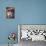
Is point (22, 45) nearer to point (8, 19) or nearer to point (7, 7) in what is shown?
point (8, 19)

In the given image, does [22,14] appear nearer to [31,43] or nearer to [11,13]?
[11,13]

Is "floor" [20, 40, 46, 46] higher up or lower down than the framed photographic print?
lower down

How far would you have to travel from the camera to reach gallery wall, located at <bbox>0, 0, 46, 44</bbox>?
398 centimetres

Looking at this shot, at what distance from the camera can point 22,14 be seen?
13.1 feet

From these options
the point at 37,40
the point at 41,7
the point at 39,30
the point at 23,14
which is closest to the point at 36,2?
the point at 41,7

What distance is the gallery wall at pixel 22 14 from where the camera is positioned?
157 inches

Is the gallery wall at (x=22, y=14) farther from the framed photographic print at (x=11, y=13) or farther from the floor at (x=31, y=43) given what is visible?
the floor at (x=31, y=43)

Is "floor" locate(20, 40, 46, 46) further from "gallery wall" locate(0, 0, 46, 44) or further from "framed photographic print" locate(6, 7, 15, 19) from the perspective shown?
"framed photographic print" locate(6, 7, 15, 19)

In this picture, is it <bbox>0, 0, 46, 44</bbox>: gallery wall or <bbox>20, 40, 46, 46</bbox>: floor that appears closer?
<bbox>20, 40, 46, 46</bbox>: floor

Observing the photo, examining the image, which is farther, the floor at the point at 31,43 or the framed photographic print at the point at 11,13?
the framed photographic print at the point at 11,13

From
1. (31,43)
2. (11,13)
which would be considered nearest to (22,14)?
(11,13)

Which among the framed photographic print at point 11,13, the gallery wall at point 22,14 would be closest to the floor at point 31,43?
the gallery wall at point 22,14

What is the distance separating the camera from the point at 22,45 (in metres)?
3.70

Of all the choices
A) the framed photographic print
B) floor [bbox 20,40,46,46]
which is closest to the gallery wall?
the framed photographic print
